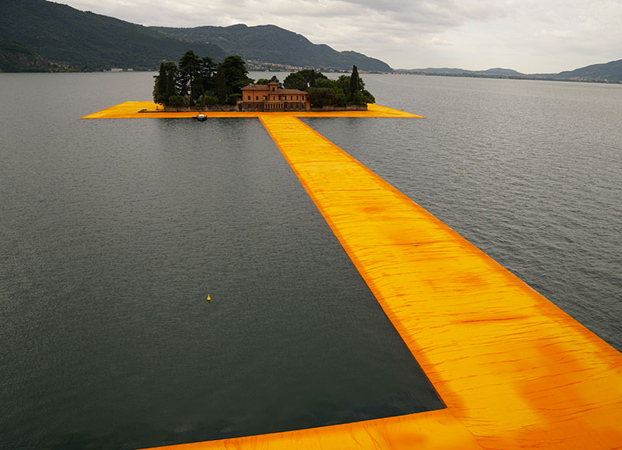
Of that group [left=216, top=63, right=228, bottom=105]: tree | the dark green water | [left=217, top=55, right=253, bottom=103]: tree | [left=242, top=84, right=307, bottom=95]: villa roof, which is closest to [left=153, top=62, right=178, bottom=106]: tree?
[left=216, top=63, right=228, bottom=105]: tree

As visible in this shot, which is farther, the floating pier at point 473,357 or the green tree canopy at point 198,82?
the green tree canopy at point 198,82

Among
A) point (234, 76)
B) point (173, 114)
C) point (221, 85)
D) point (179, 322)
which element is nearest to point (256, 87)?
point (234, 76)

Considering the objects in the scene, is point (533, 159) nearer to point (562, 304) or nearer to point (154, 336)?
point (562, 304)

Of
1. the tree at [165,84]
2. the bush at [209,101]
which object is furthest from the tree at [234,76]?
the tree at [165,84]

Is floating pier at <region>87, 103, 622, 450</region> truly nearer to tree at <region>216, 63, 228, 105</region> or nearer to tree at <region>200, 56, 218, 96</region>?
tree at <region>216, 63, 228, 105</region>

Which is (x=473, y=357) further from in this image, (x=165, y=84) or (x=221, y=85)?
(x=165, y=84)

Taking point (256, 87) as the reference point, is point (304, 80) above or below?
above

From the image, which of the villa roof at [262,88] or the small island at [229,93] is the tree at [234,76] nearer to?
the small island at [229,93]
